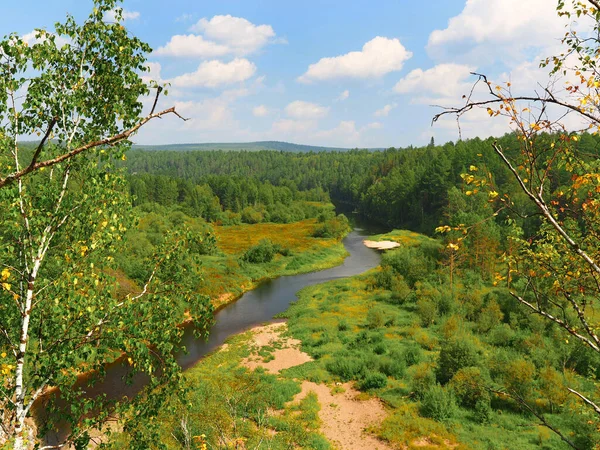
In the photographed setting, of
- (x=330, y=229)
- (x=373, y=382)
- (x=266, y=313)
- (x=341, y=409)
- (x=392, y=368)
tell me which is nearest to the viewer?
(x=341, y=409)

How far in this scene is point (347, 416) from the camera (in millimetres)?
19766

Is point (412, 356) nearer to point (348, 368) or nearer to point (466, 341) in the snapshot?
point (466, 341)

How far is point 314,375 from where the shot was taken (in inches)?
948

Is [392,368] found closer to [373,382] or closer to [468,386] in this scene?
[373,382]

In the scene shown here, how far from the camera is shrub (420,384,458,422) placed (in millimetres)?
18781

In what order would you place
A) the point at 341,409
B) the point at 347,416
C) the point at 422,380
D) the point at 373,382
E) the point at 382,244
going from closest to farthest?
the point at 347,416, the point at 341,409, the point at 422,380, the point at 373,382, the point at 382,244

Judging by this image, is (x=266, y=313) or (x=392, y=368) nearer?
(x=392, y=368)

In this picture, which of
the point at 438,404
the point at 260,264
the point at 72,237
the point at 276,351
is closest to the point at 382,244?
the point at 260,264

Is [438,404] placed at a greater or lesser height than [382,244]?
greater

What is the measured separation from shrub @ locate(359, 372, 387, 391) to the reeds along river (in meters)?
10.1

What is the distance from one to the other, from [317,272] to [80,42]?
50007 mm

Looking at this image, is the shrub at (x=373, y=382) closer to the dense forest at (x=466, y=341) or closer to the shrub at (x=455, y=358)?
the dense forest at (x=466, y=341)

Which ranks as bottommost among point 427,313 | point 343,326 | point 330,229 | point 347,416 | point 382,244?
point 343,326

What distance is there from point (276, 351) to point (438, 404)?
12.9 m
